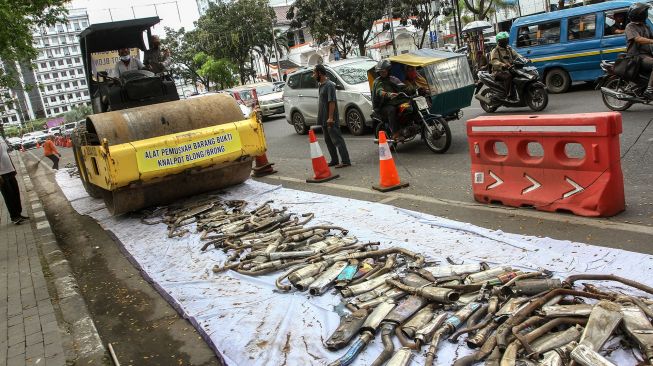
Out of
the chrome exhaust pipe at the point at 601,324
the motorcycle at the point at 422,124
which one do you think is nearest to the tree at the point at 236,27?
the motorcycle at the point at 422,124

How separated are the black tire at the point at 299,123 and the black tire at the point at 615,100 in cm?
802

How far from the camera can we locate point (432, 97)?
974 cm

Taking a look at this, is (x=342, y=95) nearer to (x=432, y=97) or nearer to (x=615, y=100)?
(x=432, y=97)

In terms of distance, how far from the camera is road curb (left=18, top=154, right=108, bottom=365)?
393 centimetres

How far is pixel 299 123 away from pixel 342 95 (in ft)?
10.1

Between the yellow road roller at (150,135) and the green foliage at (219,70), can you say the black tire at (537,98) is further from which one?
the green foliage at (219,70)

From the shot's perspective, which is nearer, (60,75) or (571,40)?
(571,40)

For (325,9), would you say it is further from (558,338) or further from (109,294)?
(558,338)

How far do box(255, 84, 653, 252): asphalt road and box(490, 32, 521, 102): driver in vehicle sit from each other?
74cm

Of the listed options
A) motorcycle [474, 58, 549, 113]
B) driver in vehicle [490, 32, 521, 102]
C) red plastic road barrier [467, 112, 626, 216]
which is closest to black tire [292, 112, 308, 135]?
motorcycle [474, 58, 549, 113]

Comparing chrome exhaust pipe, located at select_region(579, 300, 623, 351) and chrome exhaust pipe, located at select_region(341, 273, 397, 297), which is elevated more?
chrome exhaust pipe, located at select_region(579, 300, 623, 351)

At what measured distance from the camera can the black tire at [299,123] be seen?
15.6m

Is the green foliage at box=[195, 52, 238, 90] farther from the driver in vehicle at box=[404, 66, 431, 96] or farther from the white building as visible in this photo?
the white building

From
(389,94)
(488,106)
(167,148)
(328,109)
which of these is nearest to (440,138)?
(389,94)
